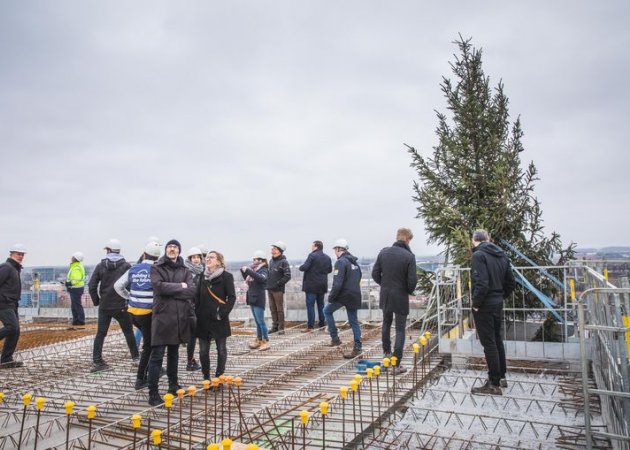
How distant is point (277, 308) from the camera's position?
34.6ft

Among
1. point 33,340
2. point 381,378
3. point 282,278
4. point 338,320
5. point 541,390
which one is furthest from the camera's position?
point 338,320

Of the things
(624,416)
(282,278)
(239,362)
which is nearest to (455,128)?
(282,278)

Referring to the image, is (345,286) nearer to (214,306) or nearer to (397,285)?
(397,285)

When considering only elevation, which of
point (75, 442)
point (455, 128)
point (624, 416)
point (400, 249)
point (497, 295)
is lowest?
point (75, 442)

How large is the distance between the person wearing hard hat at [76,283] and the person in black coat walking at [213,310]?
8.25 meters

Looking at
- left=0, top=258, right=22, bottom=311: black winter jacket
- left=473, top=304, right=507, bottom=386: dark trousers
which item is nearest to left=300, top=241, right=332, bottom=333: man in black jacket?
left=473, top=304, right=507, bottom=386: dark trousers

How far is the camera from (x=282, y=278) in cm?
1009

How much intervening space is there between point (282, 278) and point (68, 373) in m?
4.30

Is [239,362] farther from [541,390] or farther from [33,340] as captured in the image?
[33,340]

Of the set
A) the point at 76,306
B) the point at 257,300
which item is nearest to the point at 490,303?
the point at 257,300

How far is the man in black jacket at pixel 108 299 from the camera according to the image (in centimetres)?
729

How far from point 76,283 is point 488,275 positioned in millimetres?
11173

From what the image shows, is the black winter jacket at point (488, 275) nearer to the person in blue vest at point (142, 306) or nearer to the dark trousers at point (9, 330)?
the person in blue vest at point (142, 306)

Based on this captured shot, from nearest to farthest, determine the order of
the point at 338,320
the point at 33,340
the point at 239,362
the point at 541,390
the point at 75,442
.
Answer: the point at 75,442, the point at 541,390, the point at 239,362, the point at 33,340, the point at 338,320
